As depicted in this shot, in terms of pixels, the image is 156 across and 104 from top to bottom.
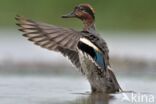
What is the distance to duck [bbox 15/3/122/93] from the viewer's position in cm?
1198

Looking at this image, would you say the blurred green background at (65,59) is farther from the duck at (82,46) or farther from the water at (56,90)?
the duck at (82,46)

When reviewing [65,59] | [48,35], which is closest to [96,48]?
[48,35]

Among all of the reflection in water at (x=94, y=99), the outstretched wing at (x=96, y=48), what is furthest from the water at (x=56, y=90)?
the outstretched wing at (x=96, y=48)

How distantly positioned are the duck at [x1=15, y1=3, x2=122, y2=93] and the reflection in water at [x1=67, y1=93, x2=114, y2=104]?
0.29m

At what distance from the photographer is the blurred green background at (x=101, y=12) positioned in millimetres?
26000

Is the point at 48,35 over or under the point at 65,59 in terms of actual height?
under

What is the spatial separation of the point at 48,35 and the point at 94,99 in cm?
118

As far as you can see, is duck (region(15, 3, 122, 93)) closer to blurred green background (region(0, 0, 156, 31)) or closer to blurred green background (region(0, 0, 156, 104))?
blurred green background (region(0, 0, 156, 104))

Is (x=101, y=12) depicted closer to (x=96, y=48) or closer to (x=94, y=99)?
(x=96, y=48)

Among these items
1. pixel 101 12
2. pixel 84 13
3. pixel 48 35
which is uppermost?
pixel 101 12

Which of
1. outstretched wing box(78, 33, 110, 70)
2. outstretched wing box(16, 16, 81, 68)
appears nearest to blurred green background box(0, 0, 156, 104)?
outstretched wing box(78, 33, 110, 70)

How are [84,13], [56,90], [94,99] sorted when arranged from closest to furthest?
[94,99] < [56,90] < [84,13]

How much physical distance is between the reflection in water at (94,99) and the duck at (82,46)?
0.29 m

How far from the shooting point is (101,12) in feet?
87.8
